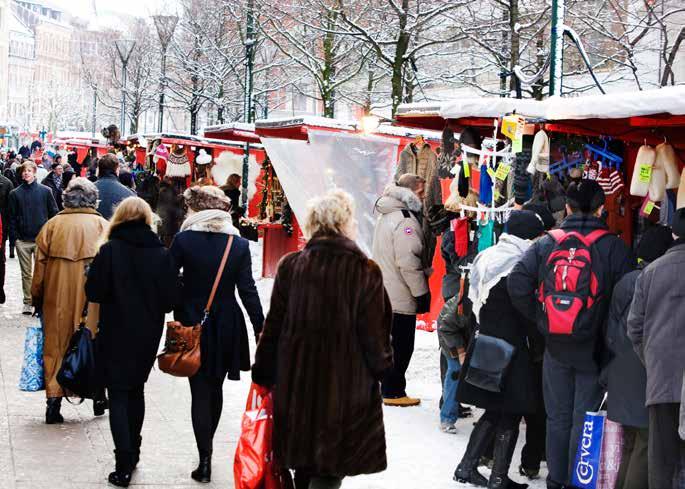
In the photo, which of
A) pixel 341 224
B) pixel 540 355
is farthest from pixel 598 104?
pixel 341 224

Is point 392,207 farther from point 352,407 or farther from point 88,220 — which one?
point 352,407

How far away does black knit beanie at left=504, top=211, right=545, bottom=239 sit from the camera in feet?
24.4

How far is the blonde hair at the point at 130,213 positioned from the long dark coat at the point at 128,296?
42mm

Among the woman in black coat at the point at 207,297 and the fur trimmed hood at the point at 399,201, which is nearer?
the woman in black coat at the point at 207,297

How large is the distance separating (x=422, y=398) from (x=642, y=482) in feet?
13.4

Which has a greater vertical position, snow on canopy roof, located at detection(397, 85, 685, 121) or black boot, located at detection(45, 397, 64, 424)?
A: snow on canopy roof, located at detection(397, 85, 685, 121)

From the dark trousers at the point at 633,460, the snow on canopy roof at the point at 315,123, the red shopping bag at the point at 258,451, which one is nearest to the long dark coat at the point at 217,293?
the red shopping bag at the point at 258,451

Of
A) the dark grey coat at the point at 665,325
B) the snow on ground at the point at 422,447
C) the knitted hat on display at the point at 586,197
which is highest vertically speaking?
the knitted hat on display at the point at 586,197

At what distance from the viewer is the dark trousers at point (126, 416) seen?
7.21m

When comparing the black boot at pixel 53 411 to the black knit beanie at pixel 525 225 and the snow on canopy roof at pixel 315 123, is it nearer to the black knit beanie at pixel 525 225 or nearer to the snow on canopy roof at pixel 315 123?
the black knit beanie at pixel 525 225

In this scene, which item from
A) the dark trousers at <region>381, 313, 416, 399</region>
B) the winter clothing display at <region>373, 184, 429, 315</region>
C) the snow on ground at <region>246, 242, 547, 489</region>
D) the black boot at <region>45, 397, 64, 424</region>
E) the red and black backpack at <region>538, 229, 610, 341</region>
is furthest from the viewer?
the dark trousers at <region>381, 313, 416, 399</region>

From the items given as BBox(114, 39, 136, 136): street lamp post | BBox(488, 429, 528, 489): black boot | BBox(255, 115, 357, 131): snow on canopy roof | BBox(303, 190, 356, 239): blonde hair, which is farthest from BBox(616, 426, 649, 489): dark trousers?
BBox(114, 39, 136, 136): street lamp post

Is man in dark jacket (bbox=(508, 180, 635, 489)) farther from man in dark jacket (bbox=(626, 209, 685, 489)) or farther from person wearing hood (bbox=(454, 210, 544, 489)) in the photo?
man in dark jacket (bbox=(626, 209, 685, 489))

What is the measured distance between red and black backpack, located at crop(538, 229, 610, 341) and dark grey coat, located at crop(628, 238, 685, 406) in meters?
0.64
